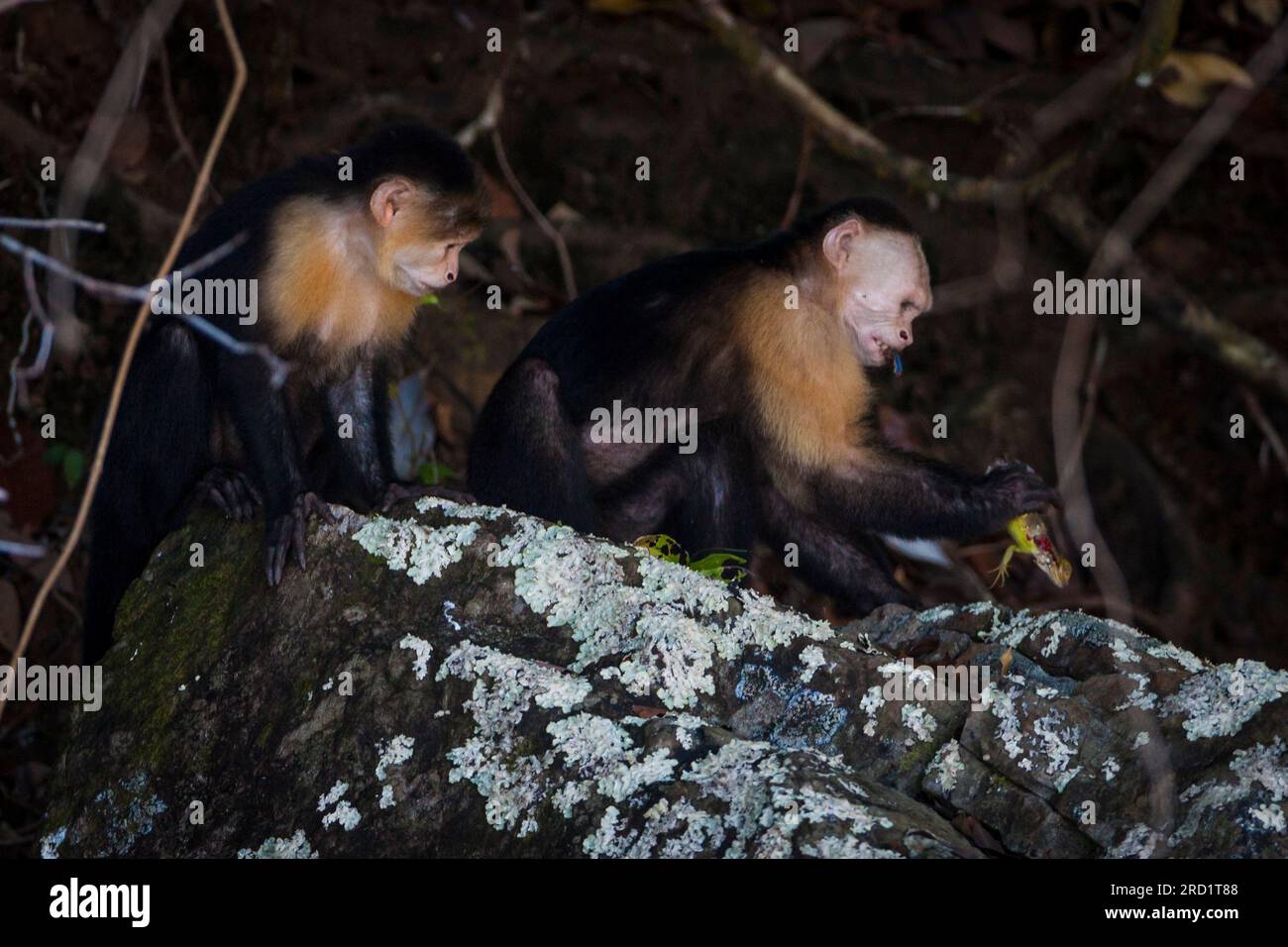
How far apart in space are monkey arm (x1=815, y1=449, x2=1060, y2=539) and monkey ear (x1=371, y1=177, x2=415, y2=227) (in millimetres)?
1511

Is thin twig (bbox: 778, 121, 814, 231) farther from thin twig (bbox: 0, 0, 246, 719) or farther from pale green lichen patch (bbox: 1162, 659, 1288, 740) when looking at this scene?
pale green lichen patch (bbox: 1162, 659, 1288, 740)

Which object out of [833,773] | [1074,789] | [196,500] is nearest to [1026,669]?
[1074,789]

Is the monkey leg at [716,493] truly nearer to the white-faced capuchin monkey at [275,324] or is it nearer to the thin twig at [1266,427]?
the white-faced capuchin monkey at [275,324]

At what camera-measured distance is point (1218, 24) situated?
686 cm

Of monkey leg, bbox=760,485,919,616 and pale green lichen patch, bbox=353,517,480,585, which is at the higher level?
monkey leg, bbox=760,485,919,616

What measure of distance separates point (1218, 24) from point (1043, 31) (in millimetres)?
750

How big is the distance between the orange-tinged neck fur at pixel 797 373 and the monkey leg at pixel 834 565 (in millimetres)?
383

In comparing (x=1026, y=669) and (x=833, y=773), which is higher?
(x=1026, y=669)

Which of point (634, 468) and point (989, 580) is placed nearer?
point (634, 468)

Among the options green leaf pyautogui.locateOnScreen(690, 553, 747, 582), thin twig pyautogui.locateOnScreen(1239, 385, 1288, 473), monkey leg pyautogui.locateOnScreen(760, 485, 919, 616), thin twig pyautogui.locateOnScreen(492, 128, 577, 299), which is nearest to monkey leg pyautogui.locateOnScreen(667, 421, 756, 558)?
green leaf pyautogui.locateOnScreen(690, 553, 747, 582)

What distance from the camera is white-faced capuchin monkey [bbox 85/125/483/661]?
4262 mm

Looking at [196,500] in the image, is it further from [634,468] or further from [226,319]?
[634,468]

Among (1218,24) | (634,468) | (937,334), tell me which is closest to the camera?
(634,468)

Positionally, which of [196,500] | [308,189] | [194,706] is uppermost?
[308,189]
